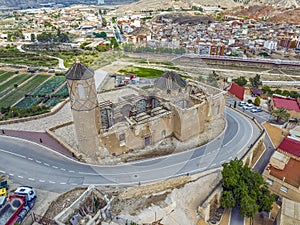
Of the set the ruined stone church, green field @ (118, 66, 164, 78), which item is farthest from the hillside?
the ruined stone church

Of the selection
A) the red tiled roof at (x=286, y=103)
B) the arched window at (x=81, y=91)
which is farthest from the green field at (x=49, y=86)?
the red tiled roof at (x=286, y=103)

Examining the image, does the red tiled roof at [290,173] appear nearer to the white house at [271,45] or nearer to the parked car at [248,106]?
the parked car at [248,106]

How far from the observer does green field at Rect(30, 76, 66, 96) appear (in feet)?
186

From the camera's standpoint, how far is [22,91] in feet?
191

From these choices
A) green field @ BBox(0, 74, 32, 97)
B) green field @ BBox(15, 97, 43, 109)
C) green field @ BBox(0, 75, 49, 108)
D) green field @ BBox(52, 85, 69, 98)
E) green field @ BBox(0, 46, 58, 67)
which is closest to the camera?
green field @ BBox(15, 97, 43, 109)

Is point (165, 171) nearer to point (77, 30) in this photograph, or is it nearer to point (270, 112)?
point (270, 112)

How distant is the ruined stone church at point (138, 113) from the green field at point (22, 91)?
30.9 metres

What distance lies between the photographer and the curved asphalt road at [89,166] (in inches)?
982

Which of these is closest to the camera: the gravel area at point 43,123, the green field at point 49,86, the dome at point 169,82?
the gravel area at point 43,123

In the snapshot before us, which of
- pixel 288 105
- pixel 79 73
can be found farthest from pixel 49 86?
pixel 288 105

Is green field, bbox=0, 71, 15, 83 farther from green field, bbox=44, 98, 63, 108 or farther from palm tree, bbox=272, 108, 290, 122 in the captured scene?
palm tree, bbox=272, 108, 290, 122

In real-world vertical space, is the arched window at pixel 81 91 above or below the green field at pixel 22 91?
above

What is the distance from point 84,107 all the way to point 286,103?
38971mm

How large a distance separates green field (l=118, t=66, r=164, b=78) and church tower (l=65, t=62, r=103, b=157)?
A: 42438mm
